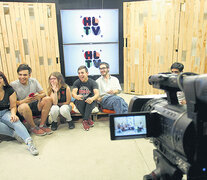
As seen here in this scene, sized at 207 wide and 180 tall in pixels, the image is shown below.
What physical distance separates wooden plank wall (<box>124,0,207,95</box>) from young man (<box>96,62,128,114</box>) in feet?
5.09

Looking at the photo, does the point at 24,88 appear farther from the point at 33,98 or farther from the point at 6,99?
the point at 6,99

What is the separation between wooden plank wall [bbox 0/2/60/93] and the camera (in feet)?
13.8

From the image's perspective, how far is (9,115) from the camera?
8.57 feet

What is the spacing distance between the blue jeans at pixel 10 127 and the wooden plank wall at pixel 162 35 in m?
3.05

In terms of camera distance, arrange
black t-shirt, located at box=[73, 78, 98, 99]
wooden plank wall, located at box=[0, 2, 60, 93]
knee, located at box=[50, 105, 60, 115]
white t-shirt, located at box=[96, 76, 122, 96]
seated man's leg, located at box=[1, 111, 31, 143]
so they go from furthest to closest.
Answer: wooden plank wall, located at box=[0, 2, 60, 93] → white t-shirt, located at box=[96, 76, 122, 96] → black t-shirt, located at box=[73, 78, 98, 99] → knee, located at box=[50, 105, 60, 115] → seated man's leg, located at box=[1, 111, 31, 143]

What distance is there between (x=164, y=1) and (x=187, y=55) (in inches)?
52.6

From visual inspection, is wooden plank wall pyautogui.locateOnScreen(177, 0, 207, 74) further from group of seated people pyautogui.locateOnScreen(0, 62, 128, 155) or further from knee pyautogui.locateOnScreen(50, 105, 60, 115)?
knee pyautogui.locateOnScreen(50, 105, 60, 115)

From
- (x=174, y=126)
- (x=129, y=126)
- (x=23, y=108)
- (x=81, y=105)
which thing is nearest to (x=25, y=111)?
(x=23, y=108)

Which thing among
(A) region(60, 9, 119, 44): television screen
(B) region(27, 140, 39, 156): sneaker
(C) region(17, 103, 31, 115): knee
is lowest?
(B) region(27, 140, 39, 156): sneaker

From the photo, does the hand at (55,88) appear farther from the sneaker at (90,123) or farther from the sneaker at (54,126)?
the sneaker at (90,123)

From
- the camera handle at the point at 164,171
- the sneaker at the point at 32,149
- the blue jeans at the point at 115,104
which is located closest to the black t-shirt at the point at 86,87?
the blue jeans at the point at 115,104

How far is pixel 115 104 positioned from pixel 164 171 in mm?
2051

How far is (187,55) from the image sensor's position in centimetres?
438

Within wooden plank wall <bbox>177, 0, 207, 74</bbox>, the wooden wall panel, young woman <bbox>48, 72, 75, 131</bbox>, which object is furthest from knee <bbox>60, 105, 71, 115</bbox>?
wooden plank wall <bbox>177, 0, 207, 74</bbox>
